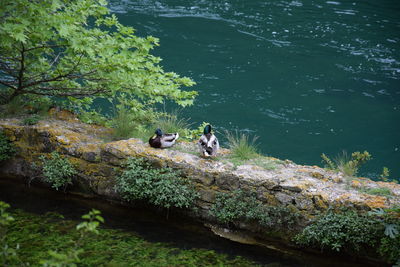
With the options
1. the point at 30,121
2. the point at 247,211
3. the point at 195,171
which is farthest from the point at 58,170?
the point at 247,211

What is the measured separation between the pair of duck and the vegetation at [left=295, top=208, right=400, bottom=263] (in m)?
2.29

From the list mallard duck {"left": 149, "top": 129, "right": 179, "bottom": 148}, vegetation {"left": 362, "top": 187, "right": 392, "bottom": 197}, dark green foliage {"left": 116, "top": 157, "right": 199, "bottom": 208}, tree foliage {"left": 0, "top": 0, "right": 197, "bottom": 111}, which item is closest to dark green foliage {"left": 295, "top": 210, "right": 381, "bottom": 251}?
vegetation {"left": 362, "top": 187, "right": 392, "bottom": 197}

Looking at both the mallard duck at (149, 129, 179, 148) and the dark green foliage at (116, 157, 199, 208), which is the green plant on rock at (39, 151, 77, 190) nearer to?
the dark green foliage at (116, 157, 199, 208)

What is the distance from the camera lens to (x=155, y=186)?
7777mm

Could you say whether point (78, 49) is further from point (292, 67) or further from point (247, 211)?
point (292, 67)

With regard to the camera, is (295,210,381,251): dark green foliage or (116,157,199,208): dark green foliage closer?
(295,210,381,251): dark green foliage

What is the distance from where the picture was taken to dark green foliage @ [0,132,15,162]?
8.62 metres

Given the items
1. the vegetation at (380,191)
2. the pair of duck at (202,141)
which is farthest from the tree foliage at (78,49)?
the vegetation at (380,191)

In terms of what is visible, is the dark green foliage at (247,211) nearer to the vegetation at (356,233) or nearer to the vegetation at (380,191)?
the vegetation at (356,233)

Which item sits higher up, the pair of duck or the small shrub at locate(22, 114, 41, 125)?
the pair of duck

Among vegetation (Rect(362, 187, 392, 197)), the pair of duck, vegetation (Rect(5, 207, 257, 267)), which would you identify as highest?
the pair of duck

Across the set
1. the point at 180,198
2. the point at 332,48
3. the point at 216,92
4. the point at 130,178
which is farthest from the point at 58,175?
the point at 332,48

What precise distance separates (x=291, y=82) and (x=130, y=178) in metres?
10.4

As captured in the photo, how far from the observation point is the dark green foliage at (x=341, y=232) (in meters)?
6.55
